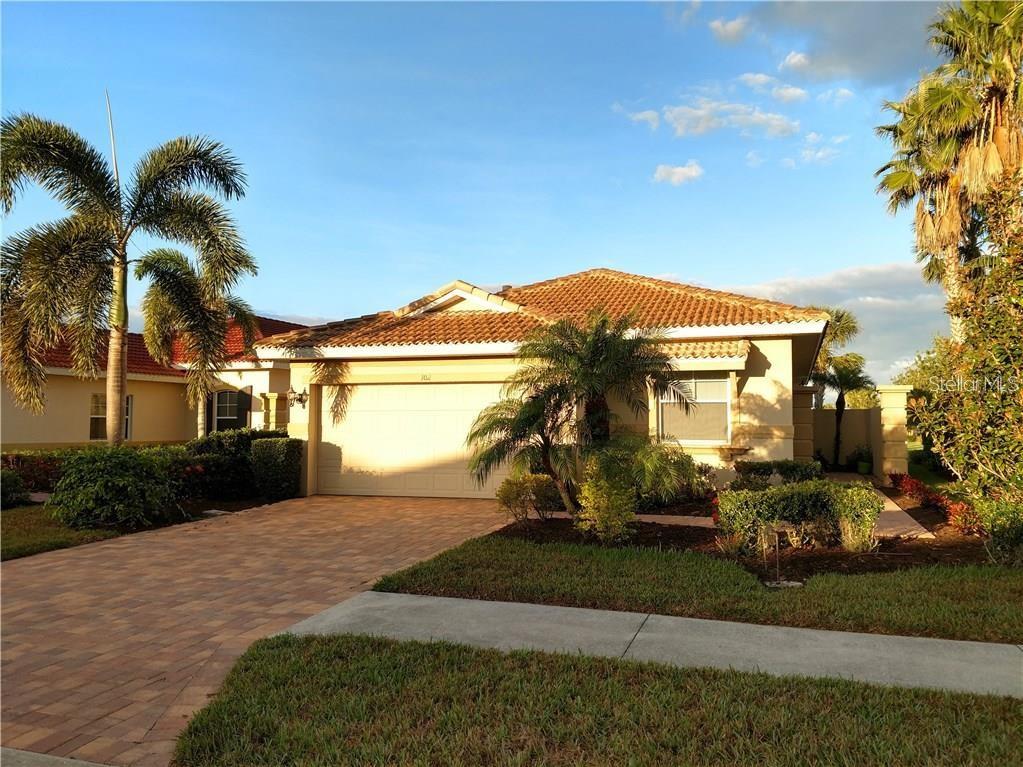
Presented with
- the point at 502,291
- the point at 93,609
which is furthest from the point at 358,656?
the point at 502,291

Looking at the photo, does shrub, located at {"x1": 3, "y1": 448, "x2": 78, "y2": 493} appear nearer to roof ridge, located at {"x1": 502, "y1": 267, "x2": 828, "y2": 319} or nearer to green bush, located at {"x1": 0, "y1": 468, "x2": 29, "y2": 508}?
green bush, located at {"x1": 0, "y1": 468, "x2": 29, "y2": 508}

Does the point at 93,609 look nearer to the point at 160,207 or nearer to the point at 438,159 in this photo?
the point at 160,207

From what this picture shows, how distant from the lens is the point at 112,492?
36.3ft

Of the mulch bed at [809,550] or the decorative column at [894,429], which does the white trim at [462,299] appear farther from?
the decorative column at [894,429]

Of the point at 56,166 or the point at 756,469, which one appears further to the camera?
the point at 56,166

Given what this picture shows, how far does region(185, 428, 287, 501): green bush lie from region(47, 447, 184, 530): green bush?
8.51 feet

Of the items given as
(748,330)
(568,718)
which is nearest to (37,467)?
(568,718)

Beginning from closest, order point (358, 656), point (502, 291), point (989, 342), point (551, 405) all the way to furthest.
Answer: point (358, 656) < point (989, 342) < point (551, 405) < point (502, 291)

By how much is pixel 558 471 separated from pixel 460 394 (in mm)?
5710

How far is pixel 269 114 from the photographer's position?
12984mm

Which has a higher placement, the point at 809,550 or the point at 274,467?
the point at 274,467

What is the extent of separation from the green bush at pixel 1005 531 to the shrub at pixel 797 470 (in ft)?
13.8

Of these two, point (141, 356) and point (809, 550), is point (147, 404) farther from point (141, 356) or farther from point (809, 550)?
point (809, 550)

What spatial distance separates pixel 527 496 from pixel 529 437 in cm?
140
